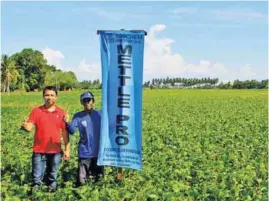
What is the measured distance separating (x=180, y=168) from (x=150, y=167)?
54cm

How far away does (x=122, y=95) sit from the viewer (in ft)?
21.1

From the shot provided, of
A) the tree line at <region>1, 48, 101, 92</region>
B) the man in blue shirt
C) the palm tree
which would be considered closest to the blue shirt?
the man in blue shirt

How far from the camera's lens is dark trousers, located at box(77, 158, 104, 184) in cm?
686

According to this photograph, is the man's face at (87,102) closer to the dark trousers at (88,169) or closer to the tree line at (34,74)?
the dark trousers at (88,169)

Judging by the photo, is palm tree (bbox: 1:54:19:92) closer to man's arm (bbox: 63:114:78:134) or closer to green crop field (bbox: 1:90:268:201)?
green crop field (bbox: 1:90:268:201)

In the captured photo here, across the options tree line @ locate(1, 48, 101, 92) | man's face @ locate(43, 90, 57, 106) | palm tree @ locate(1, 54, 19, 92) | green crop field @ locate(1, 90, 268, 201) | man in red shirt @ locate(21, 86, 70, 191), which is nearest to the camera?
green crop field @ locate(1, 90, 268, 201)

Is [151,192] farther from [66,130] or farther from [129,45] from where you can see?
[129,45]

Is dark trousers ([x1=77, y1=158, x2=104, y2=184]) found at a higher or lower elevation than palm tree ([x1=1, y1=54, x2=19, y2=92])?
lower

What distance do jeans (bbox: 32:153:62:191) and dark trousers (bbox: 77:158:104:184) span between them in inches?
13.5

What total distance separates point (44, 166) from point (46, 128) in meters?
0.59

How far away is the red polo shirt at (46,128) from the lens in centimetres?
672

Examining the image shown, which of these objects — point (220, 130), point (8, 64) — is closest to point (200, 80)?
point (8, 64)

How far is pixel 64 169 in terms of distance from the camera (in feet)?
26.7

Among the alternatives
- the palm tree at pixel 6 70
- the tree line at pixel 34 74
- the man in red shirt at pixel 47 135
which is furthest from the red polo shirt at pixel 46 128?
the tree line at pixel 34 74
